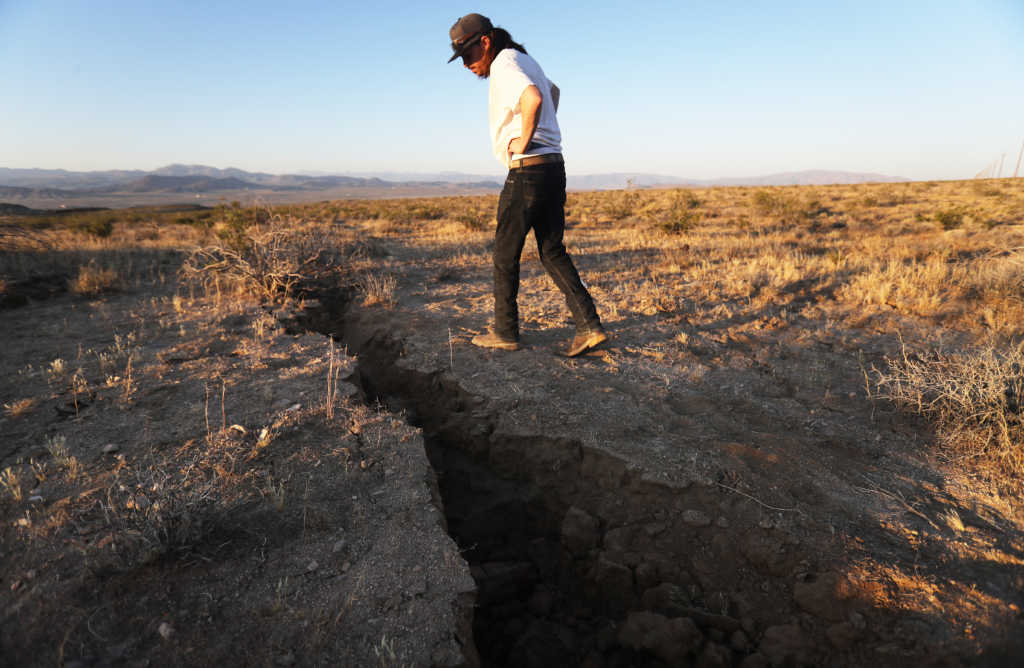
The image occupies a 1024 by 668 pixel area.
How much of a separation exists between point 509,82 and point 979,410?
3.08 m

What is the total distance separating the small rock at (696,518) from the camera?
2016 millimetres

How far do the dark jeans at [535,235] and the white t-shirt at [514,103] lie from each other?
6.0 inches

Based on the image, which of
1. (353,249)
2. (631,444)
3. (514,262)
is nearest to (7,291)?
(353,249)

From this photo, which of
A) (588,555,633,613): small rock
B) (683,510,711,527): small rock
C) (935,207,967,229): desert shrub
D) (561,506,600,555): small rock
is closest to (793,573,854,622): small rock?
(683,510,711,527): small rock

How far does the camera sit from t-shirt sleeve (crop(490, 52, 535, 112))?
2777mm

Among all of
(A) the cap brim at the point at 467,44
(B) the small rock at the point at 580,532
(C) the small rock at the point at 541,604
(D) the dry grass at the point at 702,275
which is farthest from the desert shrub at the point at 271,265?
(C) the small rock at the point at 541,604

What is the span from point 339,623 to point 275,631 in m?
0.18

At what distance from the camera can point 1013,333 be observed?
3.64 m

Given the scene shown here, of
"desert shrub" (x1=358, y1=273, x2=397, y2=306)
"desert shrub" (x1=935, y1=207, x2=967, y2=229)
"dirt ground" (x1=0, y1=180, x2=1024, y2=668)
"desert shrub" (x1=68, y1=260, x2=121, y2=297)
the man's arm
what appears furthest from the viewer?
"desert shrub" (x1=935, y1=207, x2=967, y2=229)

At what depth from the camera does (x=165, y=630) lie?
141 centimetres

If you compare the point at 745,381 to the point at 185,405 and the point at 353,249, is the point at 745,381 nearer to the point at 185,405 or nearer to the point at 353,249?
the point at 185,405

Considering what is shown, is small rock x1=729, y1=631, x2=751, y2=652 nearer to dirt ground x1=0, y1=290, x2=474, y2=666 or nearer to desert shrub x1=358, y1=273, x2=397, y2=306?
dirt ground x1=0, y1=290, x2=474, y2=666

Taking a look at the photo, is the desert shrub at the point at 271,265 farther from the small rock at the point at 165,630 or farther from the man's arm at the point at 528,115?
the small rock at the point at 165,630

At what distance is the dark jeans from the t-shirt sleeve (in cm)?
39
